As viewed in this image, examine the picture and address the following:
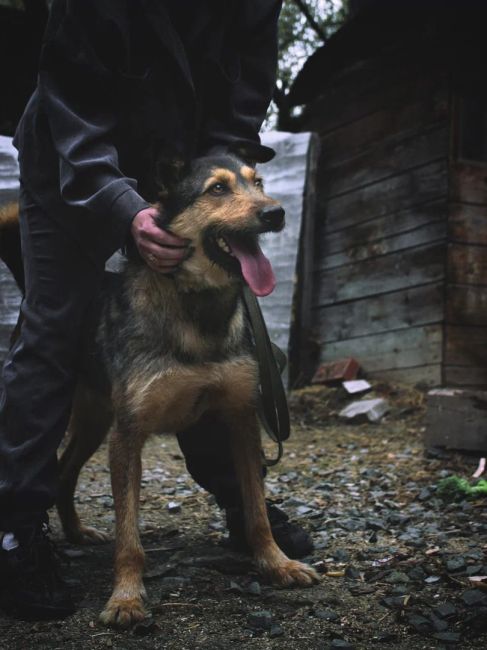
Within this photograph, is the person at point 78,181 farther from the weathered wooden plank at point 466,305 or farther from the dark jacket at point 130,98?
the weathered wooden plank at point 466,305

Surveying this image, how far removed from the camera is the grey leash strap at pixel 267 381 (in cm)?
289

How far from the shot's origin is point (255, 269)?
2.53 m

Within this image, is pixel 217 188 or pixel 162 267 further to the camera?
pixel 217 188

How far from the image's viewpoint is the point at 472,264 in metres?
6.62

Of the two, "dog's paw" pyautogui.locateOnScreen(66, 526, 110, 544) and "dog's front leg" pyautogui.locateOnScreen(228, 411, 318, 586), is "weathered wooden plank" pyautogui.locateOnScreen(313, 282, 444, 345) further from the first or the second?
"dog's paw" pyautogui.locateOnScreen(66, 526, 110, 544)

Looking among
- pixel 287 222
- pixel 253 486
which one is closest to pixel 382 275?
pixel 287 222

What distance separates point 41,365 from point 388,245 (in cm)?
544

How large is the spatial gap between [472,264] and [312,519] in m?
3.95

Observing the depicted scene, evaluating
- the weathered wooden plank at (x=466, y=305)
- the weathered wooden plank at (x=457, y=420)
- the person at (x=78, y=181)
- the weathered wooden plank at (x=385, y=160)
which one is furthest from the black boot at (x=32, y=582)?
the weathered wooden plank at (x=385, y=160)

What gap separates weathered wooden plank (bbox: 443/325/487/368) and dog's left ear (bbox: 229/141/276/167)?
4.07m

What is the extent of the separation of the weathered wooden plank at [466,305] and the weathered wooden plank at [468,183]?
3.03ft

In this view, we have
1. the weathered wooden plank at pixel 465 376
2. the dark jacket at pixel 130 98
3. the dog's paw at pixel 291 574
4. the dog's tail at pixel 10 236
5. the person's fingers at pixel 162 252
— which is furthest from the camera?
the weathered wooden plank at pixel 465 376

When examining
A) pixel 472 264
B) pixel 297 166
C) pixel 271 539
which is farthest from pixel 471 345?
pixel 271 539

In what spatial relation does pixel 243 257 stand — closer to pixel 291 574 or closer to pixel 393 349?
pixel 291 574
